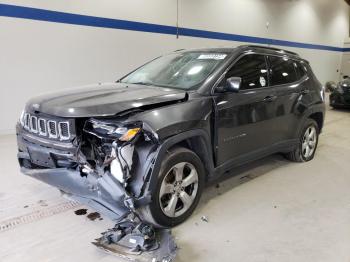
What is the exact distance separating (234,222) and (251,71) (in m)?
1.53

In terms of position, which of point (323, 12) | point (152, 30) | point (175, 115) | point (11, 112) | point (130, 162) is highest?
point (323, 12)

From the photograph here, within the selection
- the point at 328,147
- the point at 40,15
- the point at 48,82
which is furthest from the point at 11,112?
the point at 328,147

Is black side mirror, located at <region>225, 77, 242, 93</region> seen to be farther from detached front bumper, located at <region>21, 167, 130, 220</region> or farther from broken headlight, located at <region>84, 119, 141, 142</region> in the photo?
detached front bumper, located at <region>21, 167, 130, 220</region>

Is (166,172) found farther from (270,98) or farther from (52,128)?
(270,98)

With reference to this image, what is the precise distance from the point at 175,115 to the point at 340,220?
1747 mm

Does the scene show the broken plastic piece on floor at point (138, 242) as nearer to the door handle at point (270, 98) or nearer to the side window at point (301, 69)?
the door handle at point (270, 98)

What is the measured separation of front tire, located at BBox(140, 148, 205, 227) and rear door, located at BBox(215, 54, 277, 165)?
35cm

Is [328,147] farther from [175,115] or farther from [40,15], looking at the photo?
[40,15]

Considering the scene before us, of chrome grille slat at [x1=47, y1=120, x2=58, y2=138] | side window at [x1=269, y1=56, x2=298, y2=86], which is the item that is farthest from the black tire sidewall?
side window at [x1=269, y1=56, x2=298, y2=86]

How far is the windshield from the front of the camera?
9.60 ft

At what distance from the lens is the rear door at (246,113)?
2832 mm

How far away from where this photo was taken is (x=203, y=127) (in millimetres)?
2623

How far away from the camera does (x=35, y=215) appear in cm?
271

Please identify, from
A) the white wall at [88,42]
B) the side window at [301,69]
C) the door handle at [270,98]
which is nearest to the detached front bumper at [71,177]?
the door handle at [270,98]
